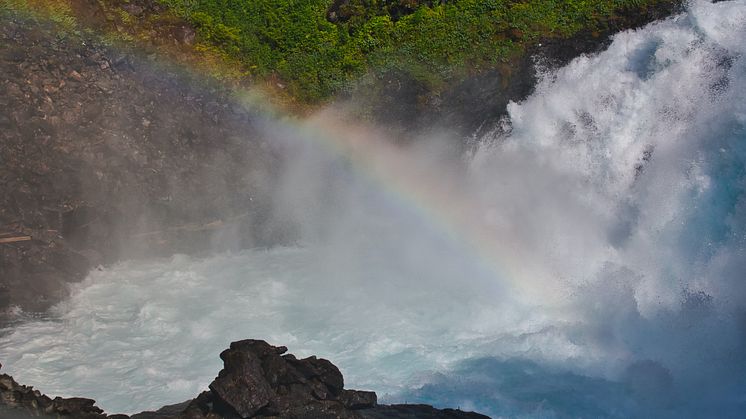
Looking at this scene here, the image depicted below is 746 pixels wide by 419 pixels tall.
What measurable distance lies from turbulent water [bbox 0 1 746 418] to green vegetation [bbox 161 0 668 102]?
320cm

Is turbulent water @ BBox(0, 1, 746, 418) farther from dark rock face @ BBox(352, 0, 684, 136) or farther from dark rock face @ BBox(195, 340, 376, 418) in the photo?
dark rock face @ BBox(195, 340, 376, 418)

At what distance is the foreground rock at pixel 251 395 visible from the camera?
1111 centimetres

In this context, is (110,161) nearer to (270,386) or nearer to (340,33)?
(340,33)

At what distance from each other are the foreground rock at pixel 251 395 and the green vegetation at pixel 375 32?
1399 cm

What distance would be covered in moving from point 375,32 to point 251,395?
17839 millimetres

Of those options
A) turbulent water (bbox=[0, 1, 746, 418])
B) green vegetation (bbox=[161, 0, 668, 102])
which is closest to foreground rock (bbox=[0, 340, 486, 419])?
turbulent water (bbox=[0, 1, 746, 418])

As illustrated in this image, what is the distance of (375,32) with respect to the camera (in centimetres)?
2653

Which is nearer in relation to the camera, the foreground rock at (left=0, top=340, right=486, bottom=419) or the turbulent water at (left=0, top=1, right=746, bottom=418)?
the foreground rock at (left=0, top=340, right=486, bottom=419)

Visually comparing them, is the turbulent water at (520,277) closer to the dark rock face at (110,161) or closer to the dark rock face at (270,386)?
the dark rock face at (110,161)

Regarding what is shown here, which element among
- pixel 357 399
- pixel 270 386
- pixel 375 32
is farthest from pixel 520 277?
pixel 375 32

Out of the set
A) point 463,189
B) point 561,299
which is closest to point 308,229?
point 463,189

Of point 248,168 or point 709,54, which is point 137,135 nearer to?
point 248,168

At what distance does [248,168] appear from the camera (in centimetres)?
2278

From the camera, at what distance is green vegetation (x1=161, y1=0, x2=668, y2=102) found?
81.0 feet
